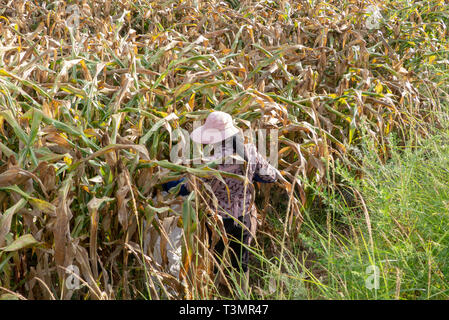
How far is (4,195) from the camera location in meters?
1.91

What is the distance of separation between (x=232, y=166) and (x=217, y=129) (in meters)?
0.17

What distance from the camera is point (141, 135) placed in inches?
89.6

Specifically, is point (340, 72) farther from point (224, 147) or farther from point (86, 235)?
point (86, 235)

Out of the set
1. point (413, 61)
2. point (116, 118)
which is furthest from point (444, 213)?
point (413, 61)

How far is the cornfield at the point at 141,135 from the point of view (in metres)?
1.90

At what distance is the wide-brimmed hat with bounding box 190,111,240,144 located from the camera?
6.67 ft

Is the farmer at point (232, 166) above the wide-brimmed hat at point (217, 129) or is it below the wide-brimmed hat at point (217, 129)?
below

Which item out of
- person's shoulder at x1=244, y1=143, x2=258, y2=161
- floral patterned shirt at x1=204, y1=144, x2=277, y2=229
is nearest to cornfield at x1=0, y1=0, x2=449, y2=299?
floral patterned shirt at x1=204, y1=144, x2=277, y2=229

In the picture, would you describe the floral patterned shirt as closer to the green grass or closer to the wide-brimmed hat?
the wide-brimmed hat

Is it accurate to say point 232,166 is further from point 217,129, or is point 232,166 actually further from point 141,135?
point 141,135

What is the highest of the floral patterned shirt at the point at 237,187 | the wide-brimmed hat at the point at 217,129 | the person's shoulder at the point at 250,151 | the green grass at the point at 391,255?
the wide-brimmed hat at the point at 217,129

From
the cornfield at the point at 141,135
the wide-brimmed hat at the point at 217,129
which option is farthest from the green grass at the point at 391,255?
the wide-brimmed hat at the point at 217,129

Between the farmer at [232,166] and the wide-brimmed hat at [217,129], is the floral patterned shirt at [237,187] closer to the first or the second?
the farmer at [232,166]
